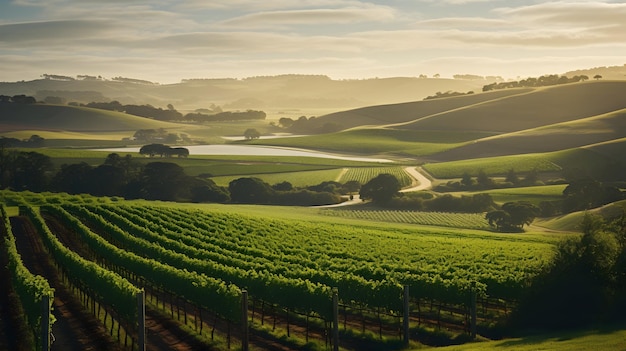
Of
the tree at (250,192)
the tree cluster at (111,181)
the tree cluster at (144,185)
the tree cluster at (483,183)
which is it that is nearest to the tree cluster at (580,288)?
the tree cluster at (144,185)

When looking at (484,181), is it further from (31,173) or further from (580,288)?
(580,288)

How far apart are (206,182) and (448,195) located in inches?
1995

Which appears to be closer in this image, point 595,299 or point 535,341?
point 535,341

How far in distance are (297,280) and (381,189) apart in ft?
421

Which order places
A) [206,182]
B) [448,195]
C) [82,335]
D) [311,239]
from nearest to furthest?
[82,335]
[311,239]
[448,195]
[206,182]

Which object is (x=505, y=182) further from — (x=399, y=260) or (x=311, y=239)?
(x=399, y=260)

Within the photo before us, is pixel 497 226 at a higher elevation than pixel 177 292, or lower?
lower

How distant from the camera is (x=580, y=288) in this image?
32.8 m

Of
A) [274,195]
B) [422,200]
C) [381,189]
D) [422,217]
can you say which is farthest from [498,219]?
[274,195]

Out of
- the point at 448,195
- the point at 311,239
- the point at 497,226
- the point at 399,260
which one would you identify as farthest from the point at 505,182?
the point at 399,260

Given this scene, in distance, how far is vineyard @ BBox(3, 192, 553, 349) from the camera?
117 ft

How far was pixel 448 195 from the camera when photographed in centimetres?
16138

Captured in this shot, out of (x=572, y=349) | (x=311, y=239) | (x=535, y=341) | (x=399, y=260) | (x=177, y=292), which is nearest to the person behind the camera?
(x=572, y=349)

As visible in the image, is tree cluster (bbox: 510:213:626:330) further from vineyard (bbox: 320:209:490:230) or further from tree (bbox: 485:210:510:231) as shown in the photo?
tree (bbox: 485:210:510:231)
